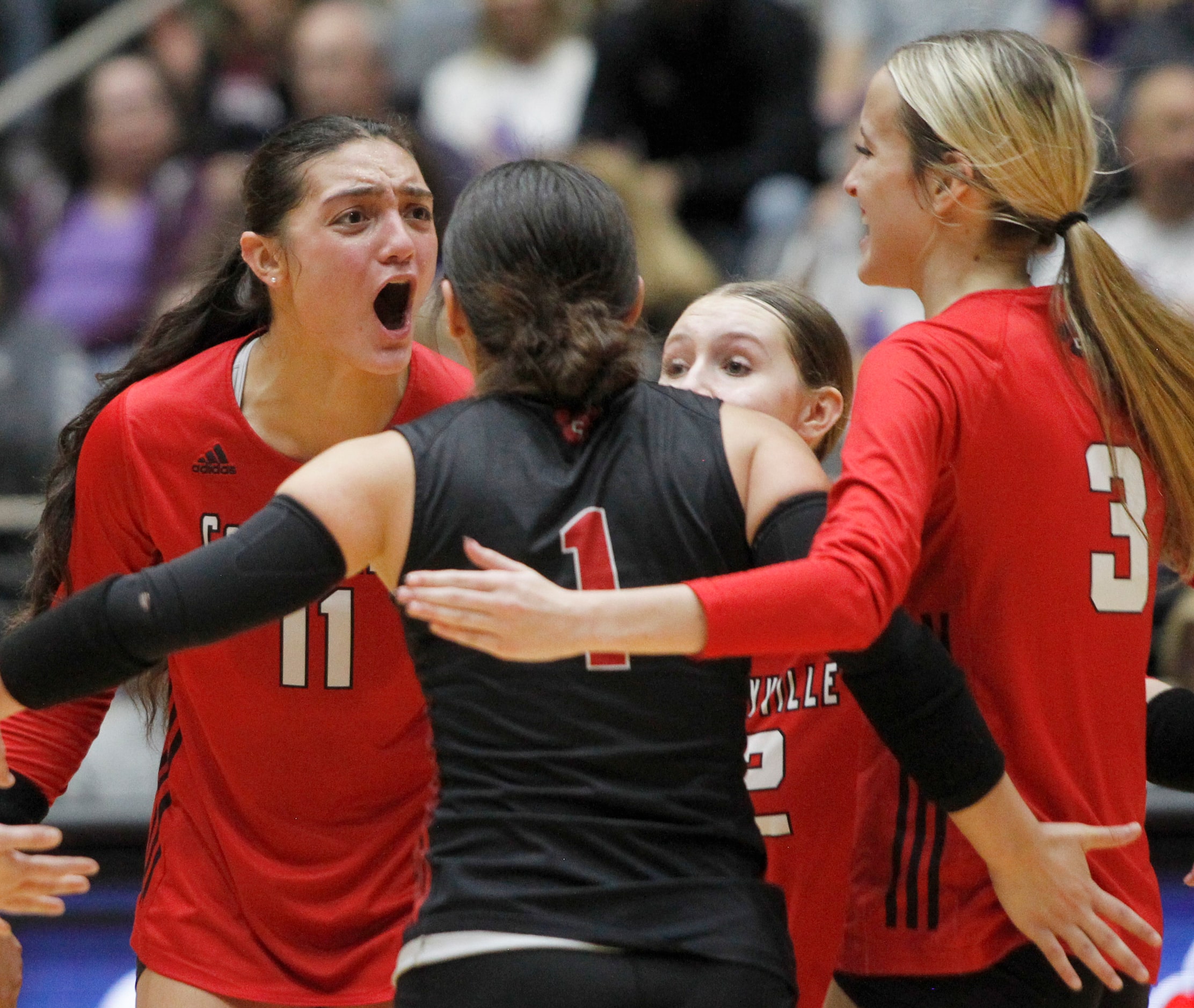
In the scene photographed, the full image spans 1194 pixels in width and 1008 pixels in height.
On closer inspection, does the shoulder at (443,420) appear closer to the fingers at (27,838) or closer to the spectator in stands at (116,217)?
the fingers at (27,838)

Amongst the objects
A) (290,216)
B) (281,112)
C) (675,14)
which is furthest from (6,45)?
(290,216)

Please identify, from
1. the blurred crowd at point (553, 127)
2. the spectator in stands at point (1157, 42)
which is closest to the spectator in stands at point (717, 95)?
the blurred crowd at point (553, 127)

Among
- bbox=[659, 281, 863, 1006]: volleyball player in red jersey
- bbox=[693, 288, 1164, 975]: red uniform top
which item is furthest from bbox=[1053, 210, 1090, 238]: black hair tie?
bbox=[659, 281, 863, 1006]: volleyball player in red jersey

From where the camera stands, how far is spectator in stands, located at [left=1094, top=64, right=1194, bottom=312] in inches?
221

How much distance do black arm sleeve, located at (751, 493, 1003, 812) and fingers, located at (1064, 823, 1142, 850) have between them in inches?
6.9

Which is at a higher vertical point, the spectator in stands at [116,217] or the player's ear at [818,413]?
the spectator in stands at [116,217]

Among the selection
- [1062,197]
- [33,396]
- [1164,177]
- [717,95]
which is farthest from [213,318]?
[717,95]

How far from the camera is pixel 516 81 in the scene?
7.21 metres

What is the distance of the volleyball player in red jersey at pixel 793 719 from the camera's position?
2.52 meters

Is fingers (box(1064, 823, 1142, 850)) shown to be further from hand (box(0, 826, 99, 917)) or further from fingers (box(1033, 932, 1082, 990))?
hand (box(0, 826, 99, 917))

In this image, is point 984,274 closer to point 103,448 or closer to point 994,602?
point 994,602

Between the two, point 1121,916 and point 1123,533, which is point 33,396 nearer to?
point 1123,533

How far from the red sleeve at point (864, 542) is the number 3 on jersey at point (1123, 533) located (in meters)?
0.24

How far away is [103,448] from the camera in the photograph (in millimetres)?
2816
